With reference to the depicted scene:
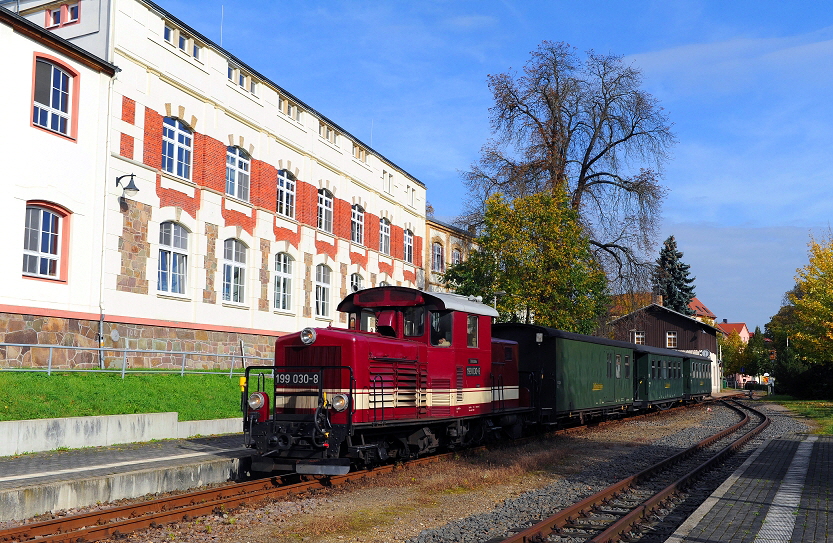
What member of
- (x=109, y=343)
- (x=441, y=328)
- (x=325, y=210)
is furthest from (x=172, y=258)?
(x=441, y=328)

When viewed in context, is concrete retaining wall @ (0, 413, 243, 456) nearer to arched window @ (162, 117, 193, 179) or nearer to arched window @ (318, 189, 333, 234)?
arched window @ (162, 117, 193, 179)

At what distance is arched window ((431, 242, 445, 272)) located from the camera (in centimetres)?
4616

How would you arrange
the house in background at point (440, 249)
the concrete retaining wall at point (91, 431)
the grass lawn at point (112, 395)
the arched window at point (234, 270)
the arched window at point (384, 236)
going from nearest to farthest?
1. the concrete retaining wall at point (91, 431)
2. the grass lawn at point (112, 395)
3. the arched window at point (234, 270)
4. the arched window at point (384, 236)
5. the house in background at point (440, 249)

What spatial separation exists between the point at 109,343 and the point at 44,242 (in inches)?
136

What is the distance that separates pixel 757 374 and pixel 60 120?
291 feet

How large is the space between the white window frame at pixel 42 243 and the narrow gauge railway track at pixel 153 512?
37.8ft

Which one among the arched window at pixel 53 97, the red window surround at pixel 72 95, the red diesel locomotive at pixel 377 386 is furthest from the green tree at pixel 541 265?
the arched window at pixel 53 97

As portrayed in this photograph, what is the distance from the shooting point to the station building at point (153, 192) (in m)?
19.7

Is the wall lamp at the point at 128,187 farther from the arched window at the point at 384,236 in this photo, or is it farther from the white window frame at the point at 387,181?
the white window frame at the point at 387,181

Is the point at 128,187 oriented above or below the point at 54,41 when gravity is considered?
below

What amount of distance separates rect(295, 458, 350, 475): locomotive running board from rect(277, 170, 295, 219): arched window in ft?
65.8

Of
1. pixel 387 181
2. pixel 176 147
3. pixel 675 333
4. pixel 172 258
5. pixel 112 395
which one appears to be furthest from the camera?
pixel 675 333

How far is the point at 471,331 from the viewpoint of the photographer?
1496 centimetres

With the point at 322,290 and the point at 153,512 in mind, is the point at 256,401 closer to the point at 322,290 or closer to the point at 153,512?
the point at 153,512
